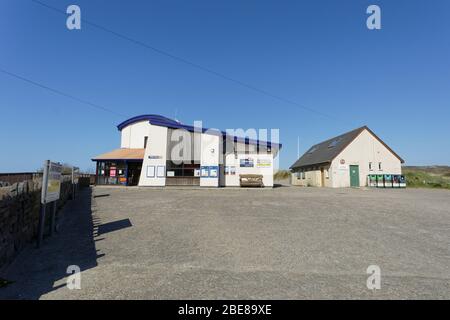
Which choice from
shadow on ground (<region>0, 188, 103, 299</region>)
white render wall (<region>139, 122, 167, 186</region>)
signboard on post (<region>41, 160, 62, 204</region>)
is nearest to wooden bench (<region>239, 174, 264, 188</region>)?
white render wall (<region>139, 122, 167, 186</region>)

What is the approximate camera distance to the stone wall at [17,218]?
405 cm

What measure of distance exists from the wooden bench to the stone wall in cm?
1844

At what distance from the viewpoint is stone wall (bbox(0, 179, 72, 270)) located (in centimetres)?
405

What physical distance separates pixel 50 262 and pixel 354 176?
Answer: 27.9 metres

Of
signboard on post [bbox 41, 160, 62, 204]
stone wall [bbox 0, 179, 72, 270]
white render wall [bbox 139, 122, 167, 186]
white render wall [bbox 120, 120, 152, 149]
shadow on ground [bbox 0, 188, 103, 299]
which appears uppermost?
white render wall [bbox 120, 120, 152, 149]

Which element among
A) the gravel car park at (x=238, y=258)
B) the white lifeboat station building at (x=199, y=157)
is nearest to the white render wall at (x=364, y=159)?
the white lifeboat station building at (x=199, y=157)

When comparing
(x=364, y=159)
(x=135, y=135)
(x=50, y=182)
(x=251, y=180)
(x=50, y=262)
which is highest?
(x=135, y=135)

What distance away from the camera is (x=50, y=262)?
170 inches

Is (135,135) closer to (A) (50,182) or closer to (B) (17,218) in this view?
(A) (50,182)

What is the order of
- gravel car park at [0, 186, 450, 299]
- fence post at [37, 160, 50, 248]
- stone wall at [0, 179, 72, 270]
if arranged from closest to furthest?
gravel car park at [0, 186, 450, 299] < stone wall at [0, 179, 72, 270] < fence post at [37, 160, 50, 248]

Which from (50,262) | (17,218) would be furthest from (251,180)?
(50,262)

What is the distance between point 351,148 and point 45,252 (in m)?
28.1

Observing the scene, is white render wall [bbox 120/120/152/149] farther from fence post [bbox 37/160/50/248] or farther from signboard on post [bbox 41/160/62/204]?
fence post [bbox 37/160/50/248]
